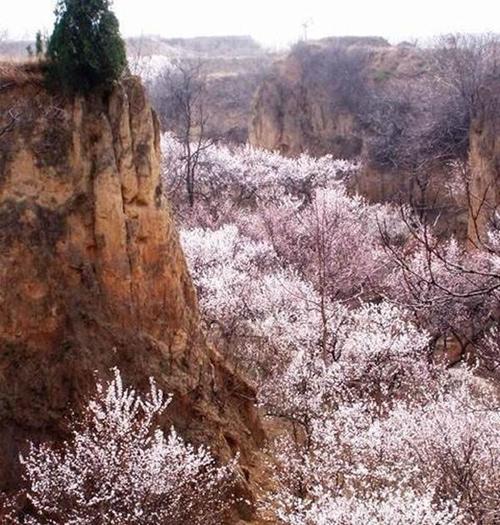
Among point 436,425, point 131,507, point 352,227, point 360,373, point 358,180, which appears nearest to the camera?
point 131,507

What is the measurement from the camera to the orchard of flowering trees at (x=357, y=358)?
31.2 ft

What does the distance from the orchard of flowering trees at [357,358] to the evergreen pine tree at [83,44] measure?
516 cm

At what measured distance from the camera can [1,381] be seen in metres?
10.1

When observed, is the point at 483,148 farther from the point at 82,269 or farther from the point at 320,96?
the point at 82,269

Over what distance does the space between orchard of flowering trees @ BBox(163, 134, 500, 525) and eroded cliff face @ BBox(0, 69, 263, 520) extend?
7.02 ft

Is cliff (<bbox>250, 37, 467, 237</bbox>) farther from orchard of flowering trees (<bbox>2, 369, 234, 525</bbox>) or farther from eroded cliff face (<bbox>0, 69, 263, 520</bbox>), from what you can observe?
orchard of flowering trees (<bbox>2, 369, 234, 525</bbox>)

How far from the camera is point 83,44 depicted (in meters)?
10.4

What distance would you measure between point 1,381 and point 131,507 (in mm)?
2725

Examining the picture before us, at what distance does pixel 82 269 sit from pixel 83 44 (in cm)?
330

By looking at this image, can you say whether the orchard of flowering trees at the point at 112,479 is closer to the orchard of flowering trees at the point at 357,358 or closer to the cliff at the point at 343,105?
the orchard of flowering trees at the point at 357,358

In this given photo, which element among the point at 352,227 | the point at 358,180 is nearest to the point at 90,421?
the point at 352,227

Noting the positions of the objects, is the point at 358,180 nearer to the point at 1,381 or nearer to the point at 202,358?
the point at 202,358

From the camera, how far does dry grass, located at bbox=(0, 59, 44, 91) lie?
413 inches

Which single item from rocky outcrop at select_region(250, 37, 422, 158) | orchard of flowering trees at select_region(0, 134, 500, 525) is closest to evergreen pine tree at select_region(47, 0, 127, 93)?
orchard of flowering trees at select_region(0, 134, 500, 525)
